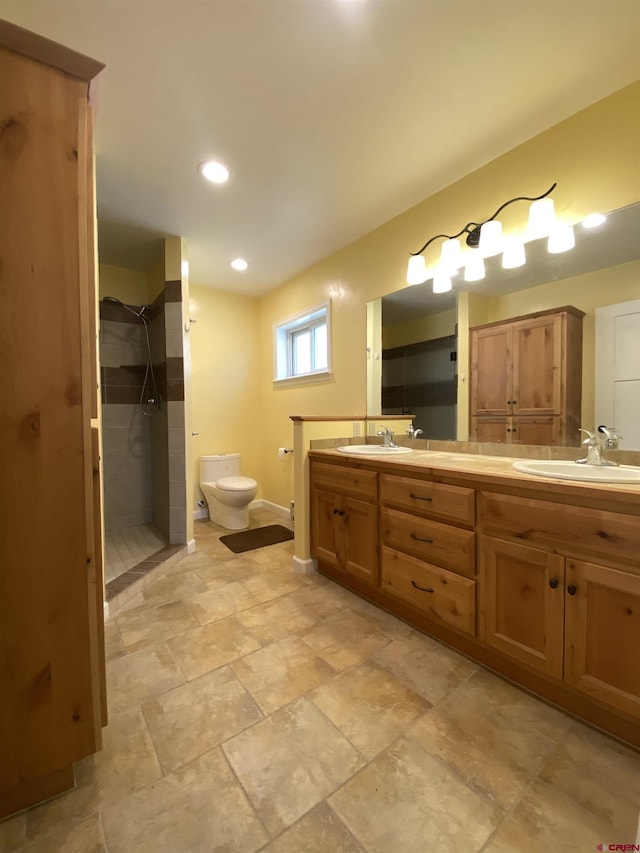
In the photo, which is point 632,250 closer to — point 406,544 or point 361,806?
point 406,544

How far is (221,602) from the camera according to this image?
1960mm

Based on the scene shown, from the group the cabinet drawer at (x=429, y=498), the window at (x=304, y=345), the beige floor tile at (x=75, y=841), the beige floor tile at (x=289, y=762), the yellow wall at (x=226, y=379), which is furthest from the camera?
the yellow wall at (x=226, y=379)

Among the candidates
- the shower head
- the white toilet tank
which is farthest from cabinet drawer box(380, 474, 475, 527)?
the shower head

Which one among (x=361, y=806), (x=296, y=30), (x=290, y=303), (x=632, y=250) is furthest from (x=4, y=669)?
(x=290, y=303)

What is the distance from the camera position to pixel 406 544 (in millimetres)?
1683

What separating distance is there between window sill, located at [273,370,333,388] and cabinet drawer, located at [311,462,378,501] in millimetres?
1027

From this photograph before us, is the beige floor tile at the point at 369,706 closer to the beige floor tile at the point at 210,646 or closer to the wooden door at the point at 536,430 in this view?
the beige floor tile at the point at 210,646

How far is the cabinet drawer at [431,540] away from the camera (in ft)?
4.69

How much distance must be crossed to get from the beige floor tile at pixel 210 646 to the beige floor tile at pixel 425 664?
24.9 inches

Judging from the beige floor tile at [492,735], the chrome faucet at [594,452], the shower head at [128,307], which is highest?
the shower head at [128,307]

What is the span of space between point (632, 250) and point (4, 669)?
2640 millimetres

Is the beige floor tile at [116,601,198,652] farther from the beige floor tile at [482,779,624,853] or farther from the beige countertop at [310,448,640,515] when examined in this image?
the beige floor tile at [482,779,624,853]

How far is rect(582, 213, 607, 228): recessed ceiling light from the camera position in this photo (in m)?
1.49

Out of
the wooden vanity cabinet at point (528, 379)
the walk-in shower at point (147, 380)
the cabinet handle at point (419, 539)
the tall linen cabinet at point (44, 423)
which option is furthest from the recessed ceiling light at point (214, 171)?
the cabinet handle at point (419, 539)
